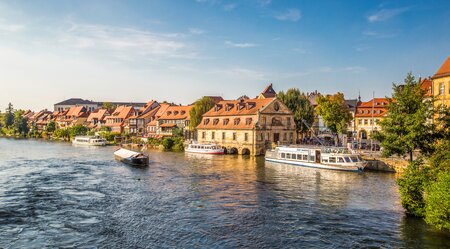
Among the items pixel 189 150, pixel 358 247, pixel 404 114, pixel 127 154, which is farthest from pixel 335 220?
pixel 189 150

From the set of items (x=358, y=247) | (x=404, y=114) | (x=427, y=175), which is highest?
(x=404, y=114)

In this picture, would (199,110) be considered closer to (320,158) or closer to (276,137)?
(276,137)

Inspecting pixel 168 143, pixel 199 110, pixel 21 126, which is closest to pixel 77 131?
pixel 21 126

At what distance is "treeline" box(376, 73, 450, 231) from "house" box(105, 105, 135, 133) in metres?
99.8

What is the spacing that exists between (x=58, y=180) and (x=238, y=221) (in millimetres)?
26413

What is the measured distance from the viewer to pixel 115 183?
43.6 metres

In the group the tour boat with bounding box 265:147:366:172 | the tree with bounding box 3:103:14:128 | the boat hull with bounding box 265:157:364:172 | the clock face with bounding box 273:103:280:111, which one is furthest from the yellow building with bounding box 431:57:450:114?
the tree with bounding box 3:103:14:128

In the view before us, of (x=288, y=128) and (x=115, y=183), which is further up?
(x=288, y=128)

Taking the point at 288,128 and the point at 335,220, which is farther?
the point at 288,128

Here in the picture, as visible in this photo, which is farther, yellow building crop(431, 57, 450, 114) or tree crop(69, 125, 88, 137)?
tree crop(69, 125, 88, 137)

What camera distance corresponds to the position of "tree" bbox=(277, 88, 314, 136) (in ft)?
266

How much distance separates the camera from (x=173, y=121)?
105875 millimetres

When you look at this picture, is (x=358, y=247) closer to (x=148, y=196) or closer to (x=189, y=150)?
(x=148, y=196)

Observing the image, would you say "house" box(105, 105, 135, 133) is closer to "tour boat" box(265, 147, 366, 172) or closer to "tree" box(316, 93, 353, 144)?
"tree" box(316, 93, 353, 144)
